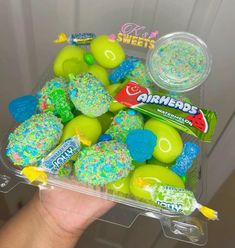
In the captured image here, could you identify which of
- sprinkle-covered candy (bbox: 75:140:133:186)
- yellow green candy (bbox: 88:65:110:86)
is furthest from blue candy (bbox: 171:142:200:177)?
yellow green candy (bbox: 88:65:110:86)

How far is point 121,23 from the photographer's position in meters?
0.79

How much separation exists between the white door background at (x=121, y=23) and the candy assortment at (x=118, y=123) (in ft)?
0.23

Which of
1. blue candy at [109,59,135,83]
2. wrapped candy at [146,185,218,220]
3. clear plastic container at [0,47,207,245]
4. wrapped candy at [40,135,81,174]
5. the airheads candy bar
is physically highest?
blue candy at [109,59,135,83]

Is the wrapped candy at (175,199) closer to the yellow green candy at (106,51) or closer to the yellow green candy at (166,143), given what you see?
the yellow green candy at (166,143)

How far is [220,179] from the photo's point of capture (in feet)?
3.26

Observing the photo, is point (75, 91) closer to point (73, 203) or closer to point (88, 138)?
point (88, 138)

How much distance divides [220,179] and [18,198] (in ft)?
2.19

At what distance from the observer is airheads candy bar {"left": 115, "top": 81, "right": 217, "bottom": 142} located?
667mm

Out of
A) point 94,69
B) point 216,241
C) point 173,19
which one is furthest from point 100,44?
point 216,241

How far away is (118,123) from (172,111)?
104 mm

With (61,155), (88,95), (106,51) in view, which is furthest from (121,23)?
(61,155)

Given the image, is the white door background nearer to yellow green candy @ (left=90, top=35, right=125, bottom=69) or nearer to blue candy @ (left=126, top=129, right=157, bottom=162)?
yellow green candy @ (left=90, top=35, right=125, bottom=69)

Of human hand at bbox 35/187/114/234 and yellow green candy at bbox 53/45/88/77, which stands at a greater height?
yellow green candy at bbox 53/45/88/77

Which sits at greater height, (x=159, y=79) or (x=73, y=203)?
(x=159, y=79)
